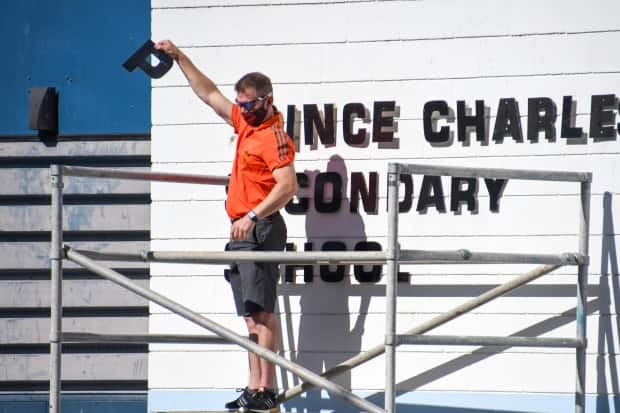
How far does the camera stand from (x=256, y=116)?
21.1ft

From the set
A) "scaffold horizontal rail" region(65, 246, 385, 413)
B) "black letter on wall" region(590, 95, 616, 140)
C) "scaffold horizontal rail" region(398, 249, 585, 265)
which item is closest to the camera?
"scaffold horizontal rail" region(398, 249, 585, 265)

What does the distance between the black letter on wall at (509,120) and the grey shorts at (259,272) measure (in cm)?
142

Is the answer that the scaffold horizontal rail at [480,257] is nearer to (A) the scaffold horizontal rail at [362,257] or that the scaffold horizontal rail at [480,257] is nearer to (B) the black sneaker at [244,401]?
(A) the scaffold horizontal rail at [362,257]

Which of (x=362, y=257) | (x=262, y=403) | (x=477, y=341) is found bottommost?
(x=262, y=403)

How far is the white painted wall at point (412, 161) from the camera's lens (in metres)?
6.72

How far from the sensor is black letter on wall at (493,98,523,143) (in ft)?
22.4

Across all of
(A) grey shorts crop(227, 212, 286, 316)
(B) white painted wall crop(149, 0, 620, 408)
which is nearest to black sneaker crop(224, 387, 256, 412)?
(A) grey shorts crop(227, 212, 286, 316)

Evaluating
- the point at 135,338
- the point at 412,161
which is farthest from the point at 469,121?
the point at 135,338

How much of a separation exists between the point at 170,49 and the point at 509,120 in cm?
204

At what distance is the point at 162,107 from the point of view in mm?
7230

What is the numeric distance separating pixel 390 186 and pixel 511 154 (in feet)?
5.47

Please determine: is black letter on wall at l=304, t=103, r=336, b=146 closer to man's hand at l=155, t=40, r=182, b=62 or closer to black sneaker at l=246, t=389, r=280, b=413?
man's hand at l=155, t=40, r=182, b=62

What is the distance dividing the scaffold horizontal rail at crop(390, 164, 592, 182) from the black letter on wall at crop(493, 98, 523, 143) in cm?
86

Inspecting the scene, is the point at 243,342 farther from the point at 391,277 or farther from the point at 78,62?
the point at 78,62
